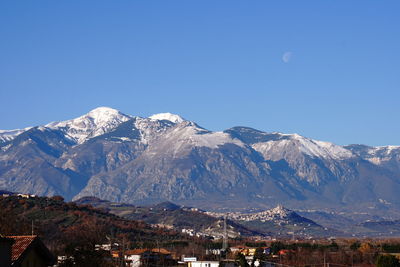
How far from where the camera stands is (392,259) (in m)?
73.2

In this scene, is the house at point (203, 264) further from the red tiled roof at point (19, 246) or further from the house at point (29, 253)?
the red tiled roof at point (19, 246)

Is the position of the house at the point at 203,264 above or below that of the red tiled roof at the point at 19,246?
above

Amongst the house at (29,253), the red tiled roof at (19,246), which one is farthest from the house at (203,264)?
the red tiled roof at (19,246)

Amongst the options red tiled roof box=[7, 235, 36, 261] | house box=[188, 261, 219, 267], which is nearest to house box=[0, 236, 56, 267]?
red tiled roof box=[7, 235, 36, 261]

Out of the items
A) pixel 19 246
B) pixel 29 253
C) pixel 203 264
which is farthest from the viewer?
pixel 203 264

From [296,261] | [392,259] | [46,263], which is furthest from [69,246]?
[296,261]

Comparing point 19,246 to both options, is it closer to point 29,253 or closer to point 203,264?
point 29,253

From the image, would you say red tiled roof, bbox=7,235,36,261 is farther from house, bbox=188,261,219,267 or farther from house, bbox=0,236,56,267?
house, bbox=188,261,219,267

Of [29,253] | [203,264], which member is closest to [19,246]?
[29,253]

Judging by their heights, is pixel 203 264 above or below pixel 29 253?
above

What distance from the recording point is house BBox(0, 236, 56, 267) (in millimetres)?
29250

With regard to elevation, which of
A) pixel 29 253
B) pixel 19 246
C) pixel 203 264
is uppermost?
pixel 203 264

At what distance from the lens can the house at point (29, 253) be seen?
29.2 m

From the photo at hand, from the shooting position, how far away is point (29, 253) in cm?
3020
